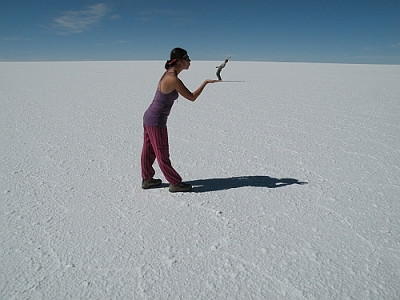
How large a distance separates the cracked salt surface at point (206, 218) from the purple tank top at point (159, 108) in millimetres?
635

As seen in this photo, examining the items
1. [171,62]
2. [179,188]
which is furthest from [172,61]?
[179,188]

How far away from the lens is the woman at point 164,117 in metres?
2.19

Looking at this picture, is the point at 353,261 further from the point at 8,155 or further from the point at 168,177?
the point at 8,155

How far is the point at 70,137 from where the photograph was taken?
4.35 meters

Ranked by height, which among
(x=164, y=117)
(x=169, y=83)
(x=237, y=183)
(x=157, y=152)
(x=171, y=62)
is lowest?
(x=237, y=183)

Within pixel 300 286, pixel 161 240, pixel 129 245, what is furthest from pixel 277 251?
pixel 129 245

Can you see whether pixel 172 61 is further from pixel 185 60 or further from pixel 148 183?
pixel 148 183

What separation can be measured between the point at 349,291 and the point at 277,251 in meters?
0.43

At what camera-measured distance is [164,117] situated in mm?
2352

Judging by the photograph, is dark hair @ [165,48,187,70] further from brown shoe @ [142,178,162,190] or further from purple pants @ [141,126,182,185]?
brown shoe @ [142,178,162,190]

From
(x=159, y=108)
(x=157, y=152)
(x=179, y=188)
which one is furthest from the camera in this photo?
(x=179, y=188)

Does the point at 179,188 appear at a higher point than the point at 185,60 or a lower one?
lower

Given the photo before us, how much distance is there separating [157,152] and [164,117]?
293 millimetres

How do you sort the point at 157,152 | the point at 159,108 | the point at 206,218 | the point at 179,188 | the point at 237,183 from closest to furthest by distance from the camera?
the point at 206,218 < the point at 159,108 < the point at 157,152 < the point at 179,188 < the point at 237,183
